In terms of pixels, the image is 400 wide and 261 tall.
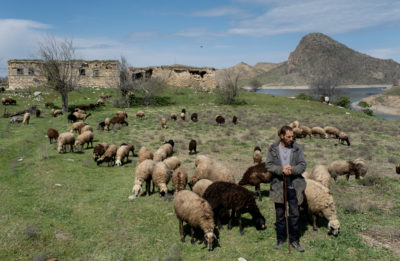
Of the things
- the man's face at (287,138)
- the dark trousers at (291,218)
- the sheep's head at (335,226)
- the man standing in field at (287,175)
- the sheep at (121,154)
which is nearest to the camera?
the man's face at (287,138)

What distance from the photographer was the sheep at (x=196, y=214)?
5988 millimetres

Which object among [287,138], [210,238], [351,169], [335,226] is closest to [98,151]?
[210,238]

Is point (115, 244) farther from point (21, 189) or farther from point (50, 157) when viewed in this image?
point (50, 157)

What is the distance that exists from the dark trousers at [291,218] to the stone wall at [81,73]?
40.4 meters

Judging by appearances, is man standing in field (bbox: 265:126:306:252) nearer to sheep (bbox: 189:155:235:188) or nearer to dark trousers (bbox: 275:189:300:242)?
dark trousers (bbox: 275:189:300:242)

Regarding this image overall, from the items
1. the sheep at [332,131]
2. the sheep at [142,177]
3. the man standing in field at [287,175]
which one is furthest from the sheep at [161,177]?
the sheep at [332,131]

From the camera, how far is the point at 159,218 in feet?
25.2

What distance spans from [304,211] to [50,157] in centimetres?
1211

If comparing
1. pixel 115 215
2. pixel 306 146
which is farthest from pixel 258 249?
pixel 306 146

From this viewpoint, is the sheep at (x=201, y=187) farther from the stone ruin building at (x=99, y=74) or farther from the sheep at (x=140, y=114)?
the stone ruin building at (x=99, y=74)

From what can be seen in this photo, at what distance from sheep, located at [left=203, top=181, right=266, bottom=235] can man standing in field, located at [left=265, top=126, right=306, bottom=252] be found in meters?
0.98

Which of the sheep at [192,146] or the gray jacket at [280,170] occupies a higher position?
the gray jacket at [280,170]

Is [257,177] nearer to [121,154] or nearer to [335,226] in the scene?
[335,226]

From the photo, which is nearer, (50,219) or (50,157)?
(50,219)
